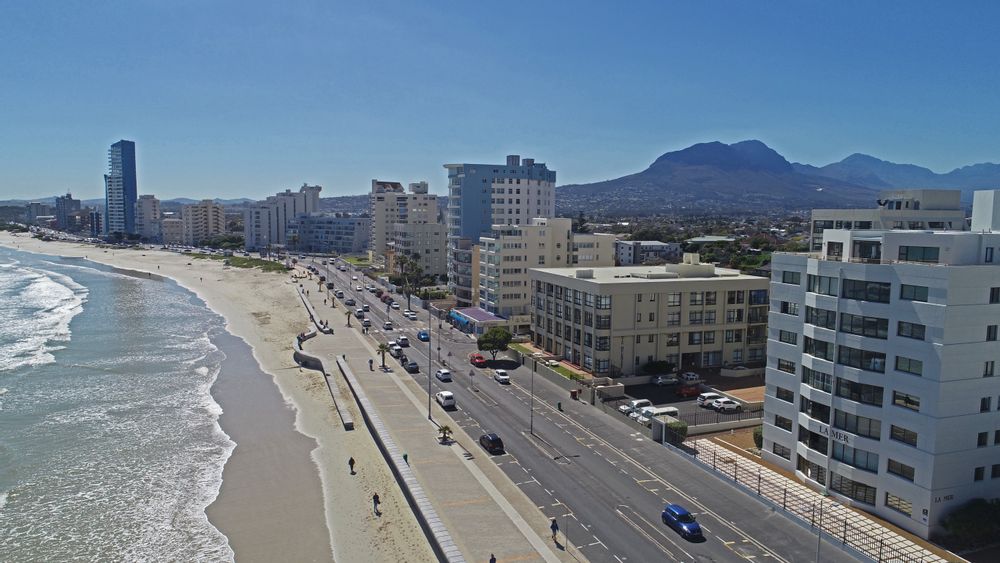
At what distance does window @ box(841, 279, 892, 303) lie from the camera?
3225 centimetres

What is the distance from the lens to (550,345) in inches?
2753

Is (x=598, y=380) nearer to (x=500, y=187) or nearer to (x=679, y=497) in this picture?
(x=679, y=497)

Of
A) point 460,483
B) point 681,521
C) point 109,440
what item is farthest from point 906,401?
point 109,440

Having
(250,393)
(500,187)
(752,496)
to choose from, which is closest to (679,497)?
(752,496)

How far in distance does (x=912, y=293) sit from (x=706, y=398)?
23533 millimetres

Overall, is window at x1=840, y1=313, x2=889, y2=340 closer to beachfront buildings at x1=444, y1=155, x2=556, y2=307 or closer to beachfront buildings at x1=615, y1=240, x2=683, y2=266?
beachfront buildings at x1=444, y1=155, x2=556, y2=307

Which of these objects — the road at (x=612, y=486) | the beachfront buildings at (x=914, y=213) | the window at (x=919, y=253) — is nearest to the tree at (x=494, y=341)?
the road at (x=612, y=486)

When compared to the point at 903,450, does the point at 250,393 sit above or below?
below

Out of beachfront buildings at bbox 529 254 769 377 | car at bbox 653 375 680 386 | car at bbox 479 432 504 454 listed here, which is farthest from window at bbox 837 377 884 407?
beachfront buildings at bbox 529 254 769 377

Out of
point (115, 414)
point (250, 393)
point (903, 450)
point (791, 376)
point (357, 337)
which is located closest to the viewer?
point (903, 450)

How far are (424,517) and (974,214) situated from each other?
37.0m

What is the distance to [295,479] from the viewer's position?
4175cm

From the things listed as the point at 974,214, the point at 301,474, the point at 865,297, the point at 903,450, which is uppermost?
the point at 974,214

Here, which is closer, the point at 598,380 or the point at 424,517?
the point at 424,517
